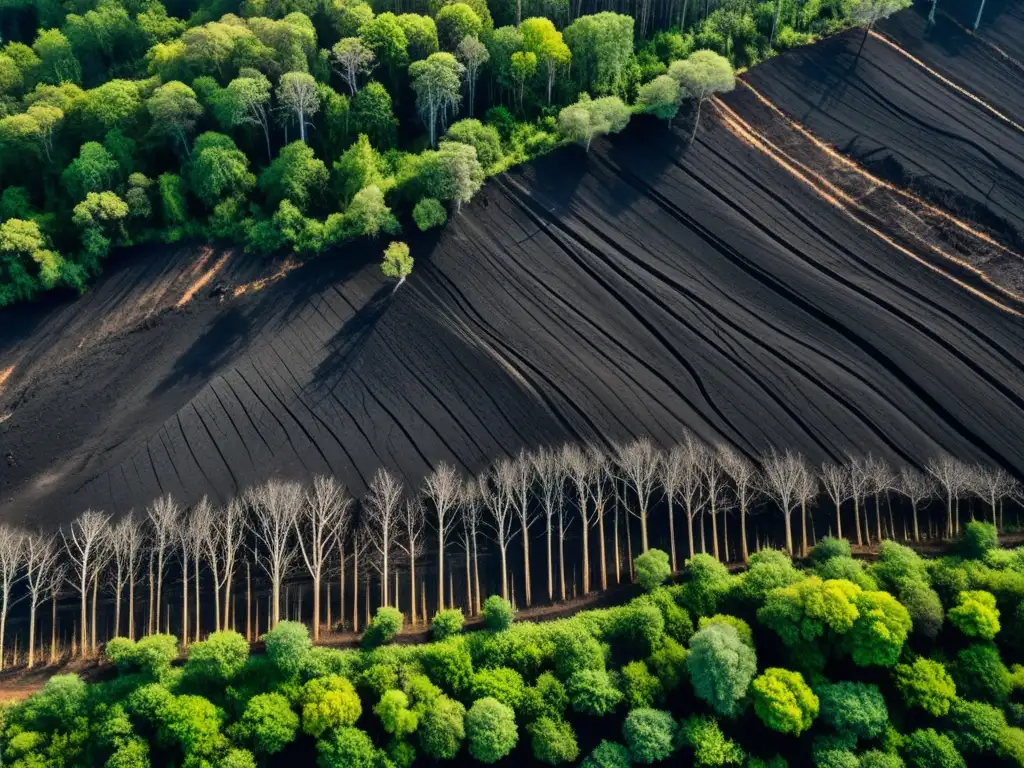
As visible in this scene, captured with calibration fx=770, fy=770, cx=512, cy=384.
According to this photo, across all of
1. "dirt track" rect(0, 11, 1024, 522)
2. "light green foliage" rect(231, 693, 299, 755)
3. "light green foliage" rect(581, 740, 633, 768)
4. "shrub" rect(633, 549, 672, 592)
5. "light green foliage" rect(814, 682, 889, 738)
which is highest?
"dirt track" rect(0, 11, 1024, 522)

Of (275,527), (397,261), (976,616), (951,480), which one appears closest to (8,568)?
(275,527)

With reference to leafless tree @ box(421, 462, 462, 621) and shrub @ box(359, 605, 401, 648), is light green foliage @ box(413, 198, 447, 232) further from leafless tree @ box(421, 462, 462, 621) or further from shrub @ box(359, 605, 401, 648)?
shrub @ box(359, 605, 401, 648)

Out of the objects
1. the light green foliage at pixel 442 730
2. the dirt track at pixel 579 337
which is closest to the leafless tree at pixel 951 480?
the dirt track at pixel 579 337

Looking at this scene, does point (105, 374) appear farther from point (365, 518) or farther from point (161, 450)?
point (365, 518)

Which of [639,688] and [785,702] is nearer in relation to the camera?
[785,702]

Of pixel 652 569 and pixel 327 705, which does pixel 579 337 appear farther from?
pixel 327 705

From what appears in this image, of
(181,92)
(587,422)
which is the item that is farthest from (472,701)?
(181,92)

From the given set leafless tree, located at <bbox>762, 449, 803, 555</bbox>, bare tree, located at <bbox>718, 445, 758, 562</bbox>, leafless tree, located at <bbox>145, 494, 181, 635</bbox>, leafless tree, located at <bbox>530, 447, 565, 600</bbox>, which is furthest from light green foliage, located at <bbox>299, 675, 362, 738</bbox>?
leafless tree, located at <bbox>762, 449, 803, 555</bbox>
